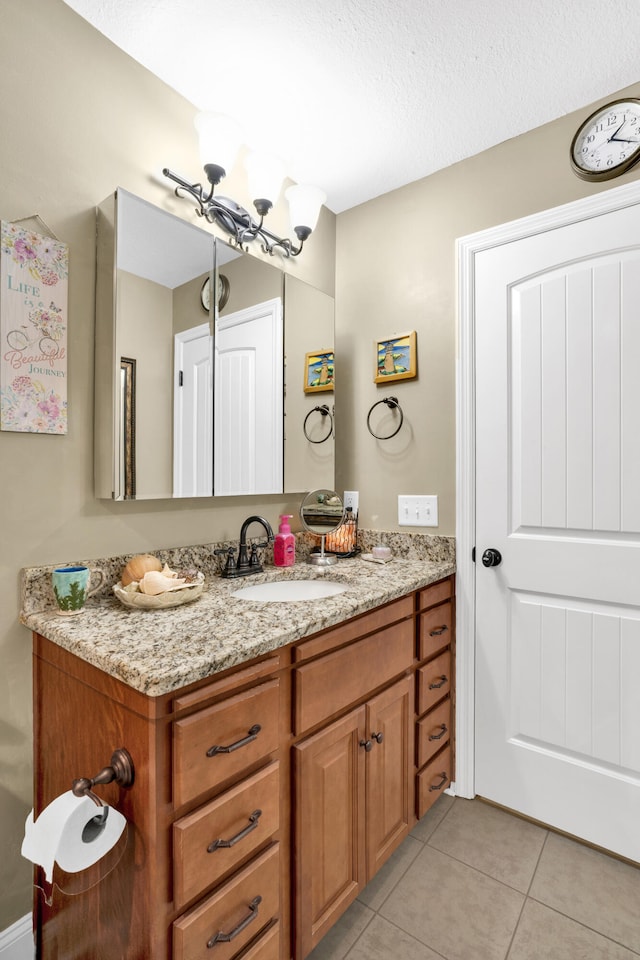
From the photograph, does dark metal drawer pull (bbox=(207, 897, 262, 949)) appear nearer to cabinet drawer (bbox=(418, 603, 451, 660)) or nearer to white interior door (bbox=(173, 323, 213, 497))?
cabinet drawer (bbox=(418, 603, 451, 660))

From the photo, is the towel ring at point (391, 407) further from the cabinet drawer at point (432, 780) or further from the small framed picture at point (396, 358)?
the cabinet drawer at point (432, 780)

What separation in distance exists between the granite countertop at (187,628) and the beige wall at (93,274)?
17 centimetres

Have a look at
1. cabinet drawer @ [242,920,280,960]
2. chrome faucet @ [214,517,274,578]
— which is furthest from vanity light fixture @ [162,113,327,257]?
cabinet drawer @ [242,920,280,960]

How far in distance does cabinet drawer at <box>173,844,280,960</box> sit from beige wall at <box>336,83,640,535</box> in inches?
50.3

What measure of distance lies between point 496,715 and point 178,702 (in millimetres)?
1405

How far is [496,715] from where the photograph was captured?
1798 millimetres

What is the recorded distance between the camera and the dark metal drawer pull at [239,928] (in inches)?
36.0

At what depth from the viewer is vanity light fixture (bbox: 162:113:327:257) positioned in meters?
1.53

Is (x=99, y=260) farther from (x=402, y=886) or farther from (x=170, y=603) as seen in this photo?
(x=402, y=886)

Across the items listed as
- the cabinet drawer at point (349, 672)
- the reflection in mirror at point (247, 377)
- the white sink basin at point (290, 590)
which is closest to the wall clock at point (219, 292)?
the reflection in mirror at point (247, 377)

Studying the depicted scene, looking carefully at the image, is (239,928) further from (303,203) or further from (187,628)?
(303,203)

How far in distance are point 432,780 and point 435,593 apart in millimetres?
673

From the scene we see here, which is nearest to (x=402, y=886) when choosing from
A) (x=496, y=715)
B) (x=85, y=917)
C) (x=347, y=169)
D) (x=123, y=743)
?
(x=496, y=715)

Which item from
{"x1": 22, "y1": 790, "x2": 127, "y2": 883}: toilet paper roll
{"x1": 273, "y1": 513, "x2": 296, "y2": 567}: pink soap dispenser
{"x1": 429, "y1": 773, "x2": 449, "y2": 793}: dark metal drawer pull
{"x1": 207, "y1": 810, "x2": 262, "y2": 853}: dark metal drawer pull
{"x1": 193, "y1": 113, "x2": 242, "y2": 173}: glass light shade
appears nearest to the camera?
{"x1": 22, "y1": 790, "x2": 127, "y2": 883}: toilet paper roll
